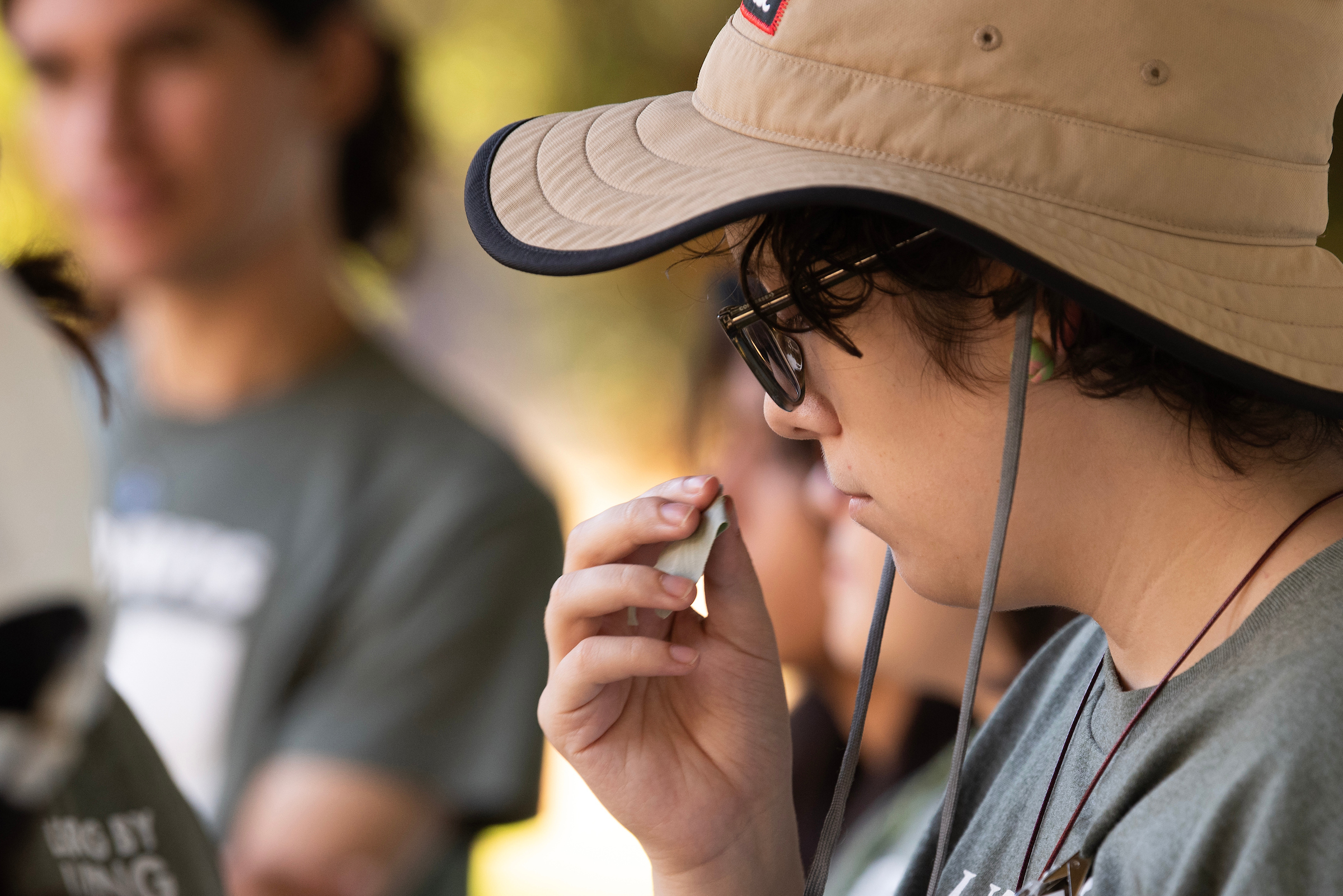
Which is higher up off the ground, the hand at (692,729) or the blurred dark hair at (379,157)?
the blurred dark hair at (379,157)

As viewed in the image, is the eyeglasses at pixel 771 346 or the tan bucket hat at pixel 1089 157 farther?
the eyeglasses at pixel 771 346

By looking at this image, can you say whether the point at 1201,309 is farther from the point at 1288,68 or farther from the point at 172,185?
the point at 172,185

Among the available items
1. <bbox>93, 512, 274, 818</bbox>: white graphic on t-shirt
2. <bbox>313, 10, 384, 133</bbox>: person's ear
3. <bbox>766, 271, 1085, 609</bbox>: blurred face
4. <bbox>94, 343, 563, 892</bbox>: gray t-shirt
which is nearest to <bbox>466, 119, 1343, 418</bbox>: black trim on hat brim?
<bbox>766, 271, 1085, 609</bbox>: blurred face

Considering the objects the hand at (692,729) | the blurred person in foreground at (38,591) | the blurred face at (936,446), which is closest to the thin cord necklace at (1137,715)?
the blurred face at (936,446)

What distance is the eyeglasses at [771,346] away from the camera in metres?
0.93

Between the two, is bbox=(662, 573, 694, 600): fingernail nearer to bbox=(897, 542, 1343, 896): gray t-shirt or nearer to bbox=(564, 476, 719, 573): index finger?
bbox=(564, 476, 719, 573): index finger

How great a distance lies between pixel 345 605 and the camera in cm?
219

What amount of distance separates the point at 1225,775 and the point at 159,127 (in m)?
2.24

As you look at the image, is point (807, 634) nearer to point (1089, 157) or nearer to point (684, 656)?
point (684, 656)

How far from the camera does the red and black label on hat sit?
86cm

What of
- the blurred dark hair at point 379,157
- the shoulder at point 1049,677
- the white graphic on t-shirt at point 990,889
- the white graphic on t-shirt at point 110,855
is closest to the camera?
the white graphic on t-shirt at point 110,855

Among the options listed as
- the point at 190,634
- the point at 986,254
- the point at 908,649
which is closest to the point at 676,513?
the point at 986,254

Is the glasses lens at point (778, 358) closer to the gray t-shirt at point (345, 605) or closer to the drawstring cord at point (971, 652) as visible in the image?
the drawstring cord at point (971, 652)

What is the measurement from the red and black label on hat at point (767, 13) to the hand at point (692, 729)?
375 mm
